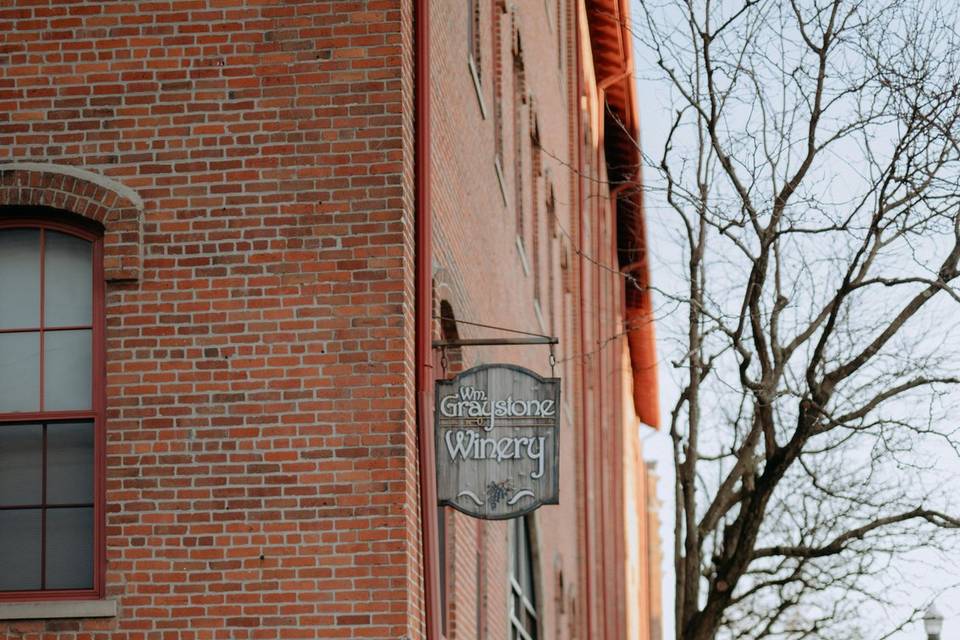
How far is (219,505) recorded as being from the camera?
10.2 metres

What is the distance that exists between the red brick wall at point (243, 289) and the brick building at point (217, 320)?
0.01 meters

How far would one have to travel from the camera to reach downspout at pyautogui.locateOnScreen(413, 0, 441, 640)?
10.4m

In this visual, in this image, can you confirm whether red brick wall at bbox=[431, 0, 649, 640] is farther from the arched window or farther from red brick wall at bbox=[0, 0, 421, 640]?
the arched window

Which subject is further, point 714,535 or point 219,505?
point 714,535

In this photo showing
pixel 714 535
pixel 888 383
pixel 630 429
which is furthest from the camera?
pixel 630 429

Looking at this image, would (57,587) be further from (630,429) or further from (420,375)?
(630,429)

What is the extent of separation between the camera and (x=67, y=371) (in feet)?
35.3

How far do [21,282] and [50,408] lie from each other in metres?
0.85

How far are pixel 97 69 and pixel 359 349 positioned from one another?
256 centimetres

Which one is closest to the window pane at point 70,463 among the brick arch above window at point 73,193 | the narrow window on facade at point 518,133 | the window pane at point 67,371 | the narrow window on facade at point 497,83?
the window pane at point 67,371

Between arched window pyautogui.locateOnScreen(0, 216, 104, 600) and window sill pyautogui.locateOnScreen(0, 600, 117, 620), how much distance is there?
24cm

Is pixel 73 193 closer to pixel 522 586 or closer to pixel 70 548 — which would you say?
pixel 70 548

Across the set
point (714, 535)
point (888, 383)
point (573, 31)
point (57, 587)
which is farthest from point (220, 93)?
point (573, 31)

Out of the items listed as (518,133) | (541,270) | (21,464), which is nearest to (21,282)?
(21,464)
